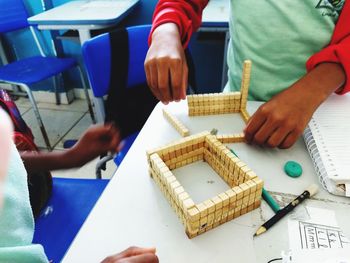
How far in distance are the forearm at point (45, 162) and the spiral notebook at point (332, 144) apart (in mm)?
575

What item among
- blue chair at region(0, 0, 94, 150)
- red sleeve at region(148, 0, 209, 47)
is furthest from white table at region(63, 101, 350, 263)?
blue chair at region(0, 0, 94, 150)

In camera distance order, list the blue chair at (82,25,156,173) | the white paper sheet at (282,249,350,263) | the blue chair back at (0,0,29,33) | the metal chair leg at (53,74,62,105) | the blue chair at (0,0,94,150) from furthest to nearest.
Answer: the metal chair leg at (53,74,62,105) → the blue chair back at (0,0,29,33) → the blue chair at (0,0,94,150) → the blue chair at (82,25,156,173) → the white paper sheet at (282,249,350,263)

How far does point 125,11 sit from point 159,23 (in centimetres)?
113

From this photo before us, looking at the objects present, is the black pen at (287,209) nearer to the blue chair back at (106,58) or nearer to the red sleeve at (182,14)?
the red sleeve at (182,14)

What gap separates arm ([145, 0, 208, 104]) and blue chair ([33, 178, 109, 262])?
0.41 m

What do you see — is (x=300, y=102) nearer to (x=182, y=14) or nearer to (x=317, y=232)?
(x=317, y=232)

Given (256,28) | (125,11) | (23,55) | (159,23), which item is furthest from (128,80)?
(23,55)

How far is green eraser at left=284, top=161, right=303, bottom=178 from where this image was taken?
55 centimetres

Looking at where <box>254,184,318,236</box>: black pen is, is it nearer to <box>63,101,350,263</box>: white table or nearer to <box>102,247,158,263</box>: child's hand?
<box>63,101,350,263</box>: white table

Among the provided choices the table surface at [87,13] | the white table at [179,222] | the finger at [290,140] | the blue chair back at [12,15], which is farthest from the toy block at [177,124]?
the blue chair back at [12,15]

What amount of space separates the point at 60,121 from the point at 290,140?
2.10m

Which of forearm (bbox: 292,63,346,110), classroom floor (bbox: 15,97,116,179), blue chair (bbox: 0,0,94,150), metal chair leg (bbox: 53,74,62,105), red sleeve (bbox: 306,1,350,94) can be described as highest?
red sleeve (bbox: 306,1,350,94)

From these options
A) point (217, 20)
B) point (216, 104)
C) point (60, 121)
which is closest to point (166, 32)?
point (216, 104)

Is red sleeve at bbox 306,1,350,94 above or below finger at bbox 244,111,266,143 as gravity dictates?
above
